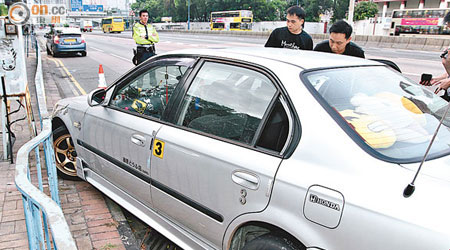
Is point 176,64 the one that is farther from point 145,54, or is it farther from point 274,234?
point 145,54

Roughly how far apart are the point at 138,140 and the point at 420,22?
185 feet

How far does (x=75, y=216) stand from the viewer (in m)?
3.40

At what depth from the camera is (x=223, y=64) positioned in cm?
266

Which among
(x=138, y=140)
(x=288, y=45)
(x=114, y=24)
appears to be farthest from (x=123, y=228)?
(x=114, y=24)

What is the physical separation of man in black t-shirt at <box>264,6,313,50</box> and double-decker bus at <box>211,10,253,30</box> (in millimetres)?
51838

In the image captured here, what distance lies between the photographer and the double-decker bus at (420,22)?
47775 mm

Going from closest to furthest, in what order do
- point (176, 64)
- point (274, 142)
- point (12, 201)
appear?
point (274, 142) < point (176, 64) < point (12, 201)

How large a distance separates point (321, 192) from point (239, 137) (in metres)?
0.69

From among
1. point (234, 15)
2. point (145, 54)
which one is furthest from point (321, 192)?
point (234, 15)

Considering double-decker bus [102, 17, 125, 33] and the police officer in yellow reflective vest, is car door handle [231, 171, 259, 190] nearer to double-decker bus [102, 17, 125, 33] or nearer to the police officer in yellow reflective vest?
the police officer in yellow reflective vest

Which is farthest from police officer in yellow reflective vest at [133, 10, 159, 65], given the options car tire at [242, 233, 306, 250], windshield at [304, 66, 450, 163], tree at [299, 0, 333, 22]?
tree at [299, 0, 333, 22]

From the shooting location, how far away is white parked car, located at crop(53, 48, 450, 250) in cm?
167

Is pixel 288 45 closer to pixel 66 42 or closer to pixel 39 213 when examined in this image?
pixel 39 213

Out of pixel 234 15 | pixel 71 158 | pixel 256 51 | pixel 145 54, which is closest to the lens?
pixel 256 51
